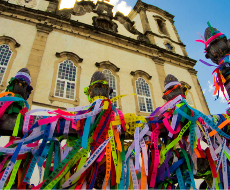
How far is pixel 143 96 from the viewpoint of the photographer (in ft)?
32.4

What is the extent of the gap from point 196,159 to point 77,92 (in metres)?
6.65

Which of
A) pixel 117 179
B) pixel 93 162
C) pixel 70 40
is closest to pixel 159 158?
pixel 117 179

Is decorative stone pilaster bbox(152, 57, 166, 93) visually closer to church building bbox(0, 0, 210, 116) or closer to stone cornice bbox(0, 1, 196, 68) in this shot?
church building bbox(0, 0, 210, 116)

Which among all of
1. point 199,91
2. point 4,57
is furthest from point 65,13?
point 199,91

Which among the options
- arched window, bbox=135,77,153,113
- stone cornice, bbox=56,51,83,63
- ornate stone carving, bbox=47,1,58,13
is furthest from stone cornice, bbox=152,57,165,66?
ornate stone carving, bbox=47,1,58,13

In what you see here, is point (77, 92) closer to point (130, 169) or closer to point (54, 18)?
point (54, 18)

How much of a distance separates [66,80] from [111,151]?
22.8ft

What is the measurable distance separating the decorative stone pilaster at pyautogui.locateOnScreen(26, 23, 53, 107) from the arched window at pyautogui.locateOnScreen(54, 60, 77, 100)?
99 centimetres

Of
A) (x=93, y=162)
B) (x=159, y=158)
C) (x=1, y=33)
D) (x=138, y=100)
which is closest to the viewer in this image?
(x=93, y=162)

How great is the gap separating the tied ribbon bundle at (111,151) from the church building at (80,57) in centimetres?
546

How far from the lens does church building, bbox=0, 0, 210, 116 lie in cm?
778

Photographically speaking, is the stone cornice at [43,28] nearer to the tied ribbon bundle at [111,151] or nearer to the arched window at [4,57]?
the arched window at [4,57]

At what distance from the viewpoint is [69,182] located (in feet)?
5.28

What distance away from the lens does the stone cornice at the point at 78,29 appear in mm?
9562
